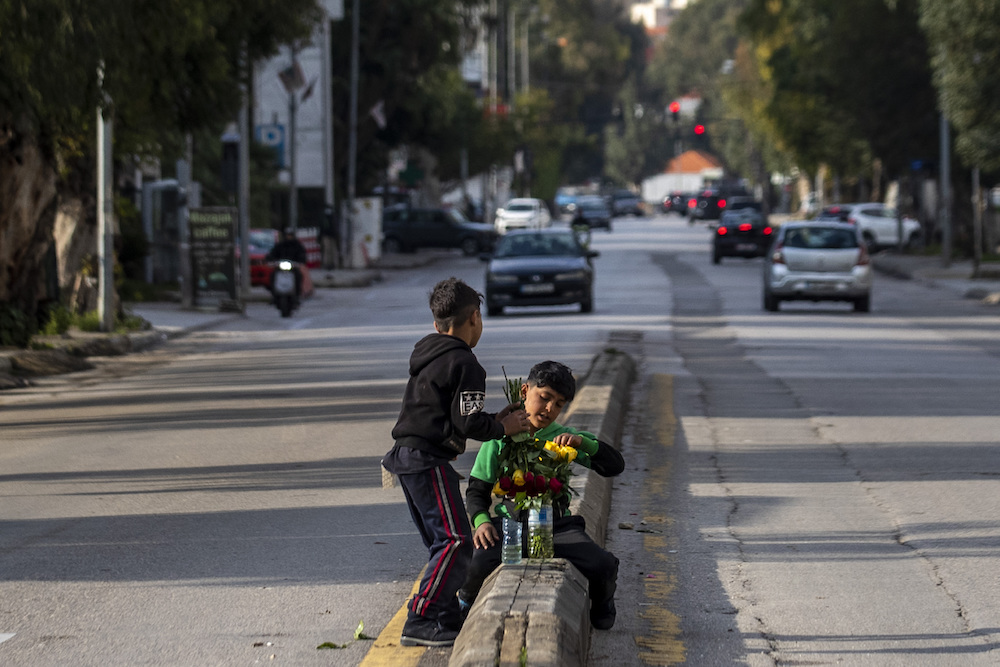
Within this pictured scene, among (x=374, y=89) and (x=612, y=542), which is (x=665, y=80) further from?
(x=612, y=542)

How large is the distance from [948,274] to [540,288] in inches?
576

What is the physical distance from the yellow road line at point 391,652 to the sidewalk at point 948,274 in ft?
79.5

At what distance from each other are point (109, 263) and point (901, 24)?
2791 cm

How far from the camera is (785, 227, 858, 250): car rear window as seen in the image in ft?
85.9

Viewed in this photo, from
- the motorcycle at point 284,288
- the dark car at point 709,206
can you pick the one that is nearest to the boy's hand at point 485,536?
the motorcycle at point 284,288

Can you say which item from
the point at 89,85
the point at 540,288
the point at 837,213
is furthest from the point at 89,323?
the point at 837,213

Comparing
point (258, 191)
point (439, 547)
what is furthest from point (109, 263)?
point (258, 191)

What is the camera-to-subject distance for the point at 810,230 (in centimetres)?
2677

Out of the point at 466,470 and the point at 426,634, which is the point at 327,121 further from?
the point at 426,634

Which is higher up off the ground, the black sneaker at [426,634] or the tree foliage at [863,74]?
the tree foliage at [863,74]

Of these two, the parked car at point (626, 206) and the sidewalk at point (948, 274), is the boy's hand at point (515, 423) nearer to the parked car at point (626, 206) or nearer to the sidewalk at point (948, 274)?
the sidewalk at point (948, 274)

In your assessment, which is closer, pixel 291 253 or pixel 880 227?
pixel 291 253

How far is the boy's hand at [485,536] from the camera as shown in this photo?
232 inches

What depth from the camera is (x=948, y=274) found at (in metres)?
36.5
